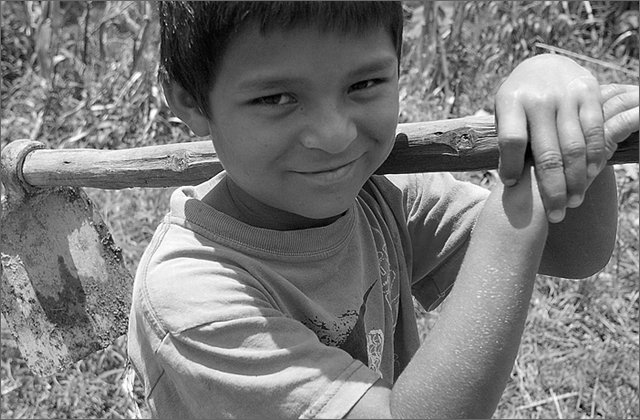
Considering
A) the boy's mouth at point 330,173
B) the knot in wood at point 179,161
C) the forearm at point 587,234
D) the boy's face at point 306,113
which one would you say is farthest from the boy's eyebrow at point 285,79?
the knot in wood at point 179,161

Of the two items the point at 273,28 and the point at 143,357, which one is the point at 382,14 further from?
the point at 143,357

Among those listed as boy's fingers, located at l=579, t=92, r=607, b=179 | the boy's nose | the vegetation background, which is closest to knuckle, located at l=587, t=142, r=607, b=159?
boy's fingers, located at l=579, t=92, r=607, b=179

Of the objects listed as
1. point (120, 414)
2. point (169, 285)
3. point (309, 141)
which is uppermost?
point (309, 141)

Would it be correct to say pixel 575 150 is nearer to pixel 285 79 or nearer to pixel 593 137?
pixel 593 137

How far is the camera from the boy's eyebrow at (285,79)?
1069 mm

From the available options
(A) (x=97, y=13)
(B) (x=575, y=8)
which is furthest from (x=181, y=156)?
(A) (x=97, y=13)

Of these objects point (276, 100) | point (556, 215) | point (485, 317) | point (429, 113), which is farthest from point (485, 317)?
point (429, 113)

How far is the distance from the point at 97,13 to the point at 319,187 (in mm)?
3840

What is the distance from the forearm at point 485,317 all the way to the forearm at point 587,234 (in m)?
0.30

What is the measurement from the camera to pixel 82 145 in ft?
12.4

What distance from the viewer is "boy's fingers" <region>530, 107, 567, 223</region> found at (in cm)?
94

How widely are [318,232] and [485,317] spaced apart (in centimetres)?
33

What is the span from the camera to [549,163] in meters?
0.94

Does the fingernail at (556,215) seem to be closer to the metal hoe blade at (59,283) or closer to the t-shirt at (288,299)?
the t-shirt at (288,299)
